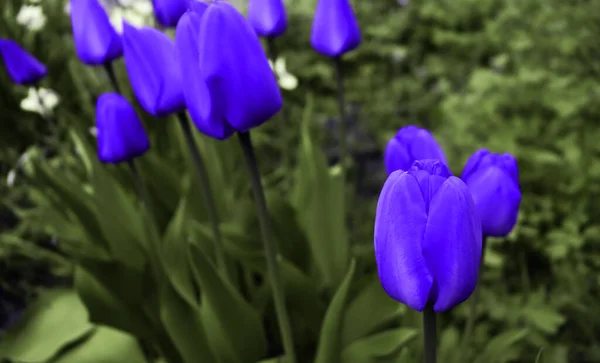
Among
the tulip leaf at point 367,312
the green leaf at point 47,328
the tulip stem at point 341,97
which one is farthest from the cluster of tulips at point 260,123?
the green leaf at point 47,328

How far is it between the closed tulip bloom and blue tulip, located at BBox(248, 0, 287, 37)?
22 cm

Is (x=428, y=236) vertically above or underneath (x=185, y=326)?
above

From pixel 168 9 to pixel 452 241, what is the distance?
2.03 ft

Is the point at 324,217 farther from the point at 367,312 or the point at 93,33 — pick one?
the point at 93,33

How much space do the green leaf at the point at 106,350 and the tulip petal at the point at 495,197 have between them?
2.84ft

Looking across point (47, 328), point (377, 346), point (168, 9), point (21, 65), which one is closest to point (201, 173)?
point (168, 9)

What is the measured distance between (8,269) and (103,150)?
130cm

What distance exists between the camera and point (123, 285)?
118cm

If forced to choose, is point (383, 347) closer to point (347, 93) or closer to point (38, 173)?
point (38, 173)

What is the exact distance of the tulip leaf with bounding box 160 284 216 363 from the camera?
3.34 ft

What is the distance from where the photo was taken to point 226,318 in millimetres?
963

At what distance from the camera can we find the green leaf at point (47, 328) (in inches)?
52.6

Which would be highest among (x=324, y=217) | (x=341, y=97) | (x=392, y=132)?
(x=341, y=97)

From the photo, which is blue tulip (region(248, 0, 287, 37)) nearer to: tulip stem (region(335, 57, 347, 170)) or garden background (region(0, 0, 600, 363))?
tulip stem (region(335, 57, 347, 170))
